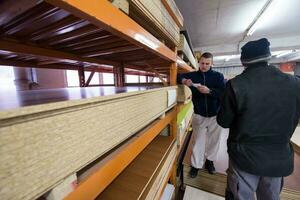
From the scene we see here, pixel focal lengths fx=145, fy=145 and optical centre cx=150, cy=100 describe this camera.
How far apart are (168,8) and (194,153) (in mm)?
1711

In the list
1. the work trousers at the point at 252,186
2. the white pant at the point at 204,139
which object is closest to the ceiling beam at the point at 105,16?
the work trousers at the point at 252,186

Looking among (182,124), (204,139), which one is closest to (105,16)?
(182,124)

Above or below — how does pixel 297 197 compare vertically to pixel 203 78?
below

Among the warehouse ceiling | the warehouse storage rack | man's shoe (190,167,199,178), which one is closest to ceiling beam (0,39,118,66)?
the warehouse storage rack

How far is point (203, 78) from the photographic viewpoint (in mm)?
1964

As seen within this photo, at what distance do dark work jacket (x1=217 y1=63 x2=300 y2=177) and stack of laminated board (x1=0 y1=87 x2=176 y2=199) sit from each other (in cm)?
98

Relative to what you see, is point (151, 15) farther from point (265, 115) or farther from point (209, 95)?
point (209, 95)

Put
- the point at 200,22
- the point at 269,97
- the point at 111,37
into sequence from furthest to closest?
the point at 200,22, the point at 269,97, the point at 111,37

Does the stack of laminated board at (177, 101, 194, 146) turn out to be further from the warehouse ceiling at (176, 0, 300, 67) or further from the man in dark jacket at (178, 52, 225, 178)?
the warehouse ceiling at (176, 0, 300, 67)

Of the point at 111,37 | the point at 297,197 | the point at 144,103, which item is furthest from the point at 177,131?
the point at 297,197

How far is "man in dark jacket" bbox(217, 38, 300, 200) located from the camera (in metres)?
1.03

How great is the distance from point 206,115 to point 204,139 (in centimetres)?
34

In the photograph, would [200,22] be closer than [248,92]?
No

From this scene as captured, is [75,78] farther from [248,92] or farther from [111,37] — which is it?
[248,92]
